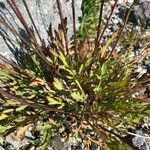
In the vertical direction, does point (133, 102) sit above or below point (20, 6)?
below

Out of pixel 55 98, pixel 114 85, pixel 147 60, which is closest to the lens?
pixel 114 85

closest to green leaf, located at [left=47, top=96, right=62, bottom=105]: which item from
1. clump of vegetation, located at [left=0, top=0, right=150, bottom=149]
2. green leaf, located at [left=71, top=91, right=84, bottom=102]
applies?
clump of vegetation, located at [left=0, top=0, right=150, bottom=149]

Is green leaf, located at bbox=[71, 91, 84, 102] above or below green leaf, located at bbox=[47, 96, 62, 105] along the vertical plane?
above

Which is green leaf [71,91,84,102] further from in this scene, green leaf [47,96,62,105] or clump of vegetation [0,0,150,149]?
green leaf [47,96,62,105]

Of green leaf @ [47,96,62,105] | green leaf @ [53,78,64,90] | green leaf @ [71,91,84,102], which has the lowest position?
green leaf @ [47,96,62,105]

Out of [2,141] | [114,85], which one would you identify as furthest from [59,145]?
[114,85]

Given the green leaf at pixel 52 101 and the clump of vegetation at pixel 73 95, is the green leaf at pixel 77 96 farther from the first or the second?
the green leaf at pixel 52 101

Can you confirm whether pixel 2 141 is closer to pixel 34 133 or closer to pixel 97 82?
pixel 34 133

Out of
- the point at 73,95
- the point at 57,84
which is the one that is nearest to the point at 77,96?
the point at 73,95
